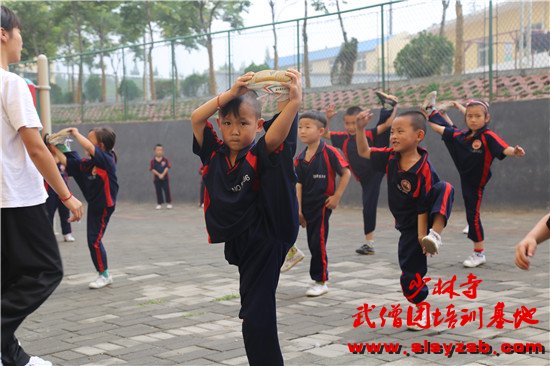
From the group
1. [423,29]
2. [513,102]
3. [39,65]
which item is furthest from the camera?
[423,29]

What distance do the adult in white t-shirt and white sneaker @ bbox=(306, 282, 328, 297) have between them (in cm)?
287

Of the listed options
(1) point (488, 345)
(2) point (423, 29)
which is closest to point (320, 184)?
(1) point (488, 345)

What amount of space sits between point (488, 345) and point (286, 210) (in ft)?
6.32

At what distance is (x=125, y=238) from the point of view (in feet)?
38.9

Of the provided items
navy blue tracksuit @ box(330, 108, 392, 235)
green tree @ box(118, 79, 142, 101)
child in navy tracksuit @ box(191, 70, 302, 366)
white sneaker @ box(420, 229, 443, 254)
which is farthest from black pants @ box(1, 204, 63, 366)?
green tree @ box(118, 79, 142, 101)

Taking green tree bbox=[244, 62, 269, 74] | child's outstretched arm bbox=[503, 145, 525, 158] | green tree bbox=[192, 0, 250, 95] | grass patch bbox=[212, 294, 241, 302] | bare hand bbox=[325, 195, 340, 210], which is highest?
green tree bbox=[192, 0, 250, 95]

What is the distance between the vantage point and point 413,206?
5.42 m

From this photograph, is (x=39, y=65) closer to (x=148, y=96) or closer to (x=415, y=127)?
(x=415, y=127)

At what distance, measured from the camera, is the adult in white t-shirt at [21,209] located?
3.92 metres

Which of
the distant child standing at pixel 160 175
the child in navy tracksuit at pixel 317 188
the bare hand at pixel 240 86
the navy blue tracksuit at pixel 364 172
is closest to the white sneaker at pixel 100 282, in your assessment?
the child in navy tracksuit at pixel 317 188

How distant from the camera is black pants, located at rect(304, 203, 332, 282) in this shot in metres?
6.55

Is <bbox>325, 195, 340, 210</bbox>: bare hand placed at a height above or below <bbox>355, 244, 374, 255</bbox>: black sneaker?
above

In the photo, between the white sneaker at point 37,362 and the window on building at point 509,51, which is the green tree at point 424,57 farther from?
the white sneaker at point 37,362

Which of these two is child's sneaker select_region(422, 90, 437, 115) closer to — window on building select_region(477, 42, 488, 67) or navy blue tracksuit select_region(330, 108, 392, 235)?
navy blue tracksuit select_region(330, 108, 392, 235)
